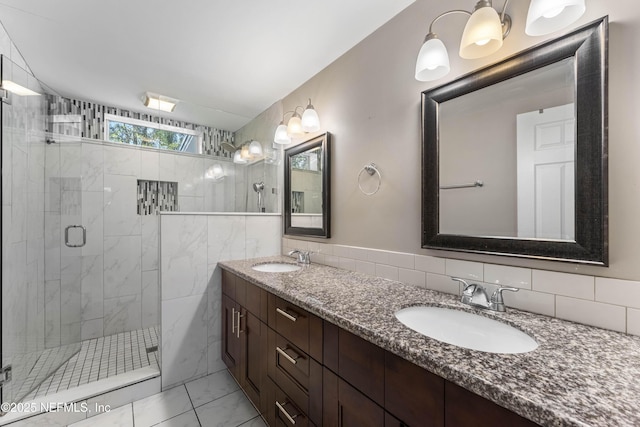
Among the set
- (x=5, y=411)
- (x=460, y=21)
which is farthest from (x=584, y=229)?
(x=5, y=411)

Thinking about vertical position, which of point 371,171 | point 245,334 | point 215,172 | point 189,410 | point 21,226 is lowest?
point 189,410

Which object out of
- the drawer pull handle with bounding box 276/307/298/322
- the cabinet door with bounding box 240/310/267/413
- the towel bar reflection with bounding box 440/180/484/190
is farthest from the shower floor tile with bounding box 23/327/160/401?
the towel bar reflection with bounding box 440/180/484/190

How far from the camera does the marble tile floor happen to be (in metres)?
1.56

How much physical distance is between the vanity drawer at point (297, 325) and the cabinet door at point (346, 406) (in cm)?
11

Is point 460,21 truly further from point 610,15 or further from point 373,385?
point 373,385

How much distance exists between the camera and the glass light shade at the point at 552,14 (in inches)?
31.7

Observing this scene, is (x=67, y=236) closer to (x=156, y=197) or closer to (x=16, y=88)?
(x=156, y=197)

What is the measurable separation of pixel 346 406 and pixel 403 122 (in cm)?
135

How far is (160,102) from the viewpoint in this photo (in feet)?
7.97

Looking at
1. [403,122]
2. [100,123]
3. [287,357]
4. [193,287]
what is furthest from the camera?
[100,123]

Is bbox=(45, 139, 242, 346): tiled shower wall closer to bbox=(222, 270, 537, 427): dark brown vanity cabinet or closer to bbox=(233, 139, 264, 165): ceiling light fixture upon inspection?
bbox=(233, 139, 264, 165): ceiling light fixture

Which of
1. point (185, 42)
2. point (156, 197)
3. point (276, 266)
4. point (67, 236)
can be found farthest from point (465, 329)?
point (67, 236)

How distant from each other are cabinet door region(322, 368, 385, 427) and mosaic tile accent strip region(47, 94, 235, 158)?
225cm

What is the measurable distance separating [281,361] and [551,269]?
122 cm
